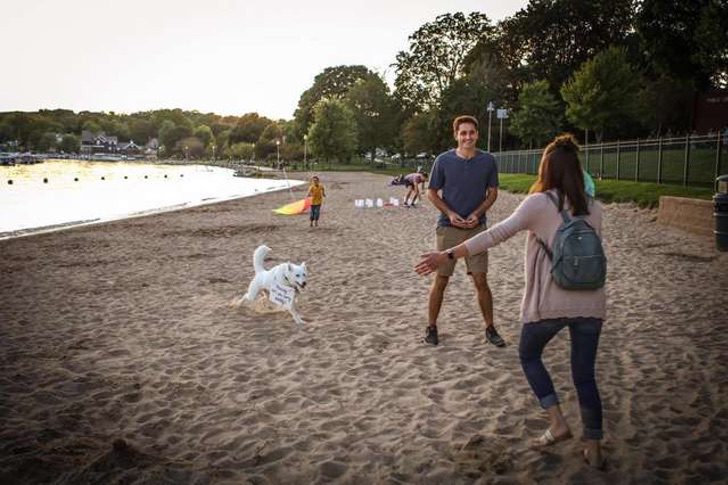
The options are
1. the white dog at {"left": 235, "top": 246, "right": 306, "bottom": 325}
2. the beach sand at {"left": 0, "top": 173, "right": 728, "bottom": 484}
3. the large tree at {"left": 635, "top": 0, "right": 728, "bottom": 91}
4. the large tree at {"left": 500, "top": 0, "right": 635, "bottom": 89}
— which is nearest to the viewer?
the beach sand at {"left": 0, "top": 173, "right": 728, "bottom": 484}

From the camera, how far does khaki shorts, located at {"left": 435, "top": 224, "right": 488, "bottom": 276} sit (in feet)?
17.1

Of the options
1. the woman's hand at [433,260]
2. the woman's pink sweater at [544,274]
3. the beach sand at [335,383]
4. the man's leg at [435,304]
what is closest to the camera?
the woman's pink sweater at [544,274]

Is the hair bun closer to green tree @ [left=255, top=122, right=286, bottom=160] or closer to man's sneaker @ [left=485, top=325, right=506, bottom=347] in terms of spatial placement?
man's sneaker @ [left=485, top=325, right=506, bottom=347]

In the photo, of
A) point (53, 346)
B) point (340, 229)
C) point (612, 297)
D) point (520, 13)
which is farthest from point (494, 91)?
point (53, 346)

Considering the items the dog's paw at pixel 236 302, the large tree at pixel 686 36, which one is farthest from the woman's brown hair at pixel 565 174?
the large tree at pixel 686 36

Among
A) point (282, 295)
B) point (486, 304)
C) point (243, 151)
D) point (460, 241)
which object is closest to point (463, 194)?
point (460, 241)

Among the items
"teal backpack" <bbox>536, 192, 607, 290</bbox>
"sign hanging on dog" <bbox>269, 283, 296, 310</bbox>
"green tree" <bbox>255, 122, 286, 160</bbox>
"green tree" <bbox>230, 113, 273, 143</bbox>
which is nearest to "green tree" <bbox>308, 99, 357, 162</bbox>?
"green tree" <bbox>255, 122, 286, 160</bbox>

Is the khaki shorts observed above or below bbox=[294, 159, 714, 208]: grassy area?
below

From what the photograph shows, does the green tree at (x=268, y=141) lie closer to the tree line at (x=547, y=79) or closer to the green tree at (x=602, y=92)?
the tree line at (x=547, y=79)

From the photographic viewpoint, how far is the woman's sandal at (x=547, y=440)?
11.7 ft

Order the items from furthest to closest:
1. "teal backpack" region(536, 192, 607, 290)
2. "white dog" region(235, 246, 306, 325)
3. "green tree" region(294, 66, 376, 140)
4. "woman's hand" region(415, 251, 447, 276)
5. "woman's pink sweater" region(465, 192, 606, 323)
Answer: "green tree" region(294, 66, 376, 140)
"white dog" region(235, 246, 306, 325)
"woman's hand" region(415, 251, 447, 276)
"woman's pink sweater" region(465, 192, 606, 323)
"teal backpack" region(536, 192, 607, 290)

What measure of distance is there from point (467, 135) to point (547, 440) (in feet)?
9.47

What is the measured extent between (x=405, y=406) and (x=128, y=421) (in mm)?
2324

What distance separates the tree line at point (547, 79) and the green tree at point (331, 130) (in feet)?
0.52
